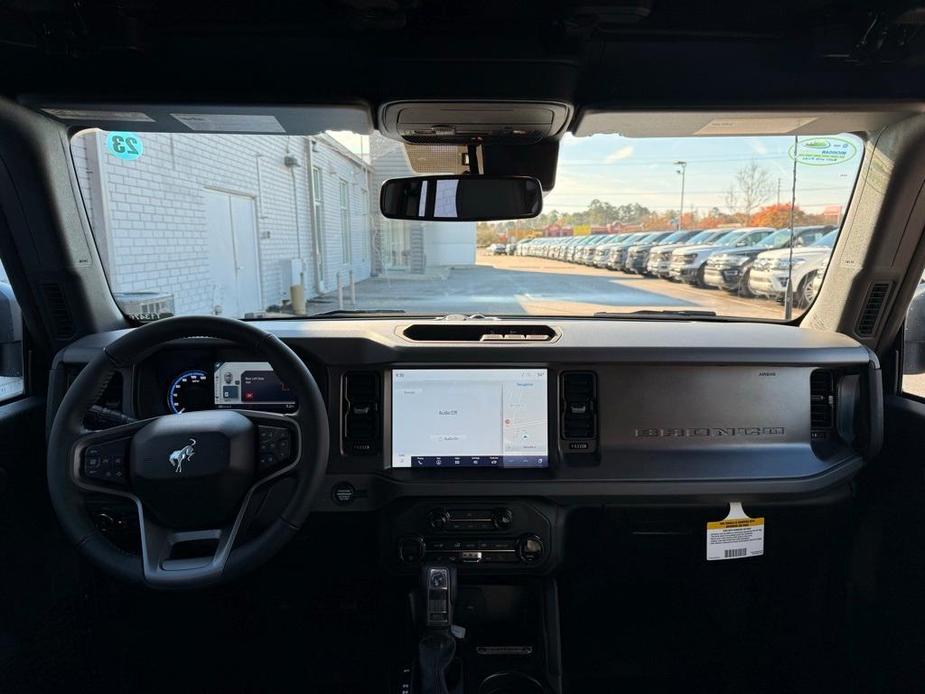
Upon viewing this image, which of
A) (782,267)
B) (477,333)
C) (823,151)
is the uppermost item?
(823,151)

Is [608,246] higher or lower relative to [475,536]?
higher

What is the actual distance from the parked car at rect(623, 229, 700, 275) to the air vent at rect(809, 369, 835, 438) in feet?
2.70

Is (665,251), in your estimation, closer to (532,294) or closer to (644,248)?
(644,248)

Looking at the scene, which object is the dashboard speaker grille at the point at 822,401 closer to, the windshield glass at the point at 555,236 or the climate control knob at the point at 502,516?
the windshield glass at the point at 555,236

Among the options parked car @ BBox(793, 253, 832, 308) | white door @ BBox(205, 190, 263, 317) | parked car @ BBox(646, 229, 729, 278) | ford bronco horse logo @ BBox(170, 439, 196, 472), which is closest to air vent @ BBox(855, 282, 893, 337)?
parked car @ BBox(793, 253, 832, 308)

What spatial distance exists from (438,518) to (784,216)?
6.23ft

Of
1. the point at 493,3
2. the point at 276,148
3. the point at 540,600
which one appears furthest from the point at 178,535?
the point at 276,148

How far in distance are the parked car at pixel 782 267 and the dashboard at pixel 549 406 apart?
42 centimetres

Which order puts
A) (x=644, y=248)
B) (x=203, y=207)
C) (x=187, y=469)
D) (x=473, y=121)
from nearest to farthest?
(x=187, y=469)
(x=473, y=121)
(x=644, y=248)
(x=203, y=207)

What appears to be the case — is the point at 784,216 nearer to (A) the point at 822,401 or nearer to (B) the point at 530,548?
(A) the point at 822,401

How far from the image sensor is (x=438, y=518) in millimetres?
2514

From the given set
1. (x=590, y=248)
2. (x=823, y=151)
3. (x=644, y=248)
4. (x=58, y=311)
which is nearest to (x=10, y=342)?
(x=58, y=311)

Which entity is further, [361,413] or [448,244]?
[448,244]

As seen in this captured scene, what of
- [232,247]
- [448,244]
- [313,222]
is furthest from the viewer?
[232,247]
